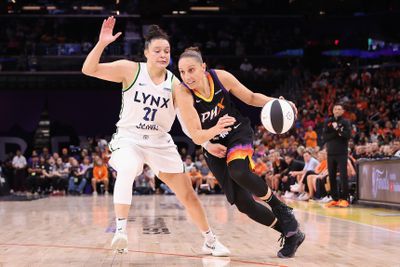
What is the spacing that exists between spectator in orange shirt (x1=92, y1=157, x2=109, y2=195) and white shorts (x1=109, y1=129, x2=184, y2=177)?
1595 cm

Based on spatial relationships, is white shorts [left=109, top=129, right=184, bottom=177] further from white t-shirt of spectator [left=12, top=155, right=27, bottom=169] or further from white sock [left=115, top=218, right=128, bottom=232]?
white t-shirt of spectator [left=12, top=155, right=27, bottom=169]

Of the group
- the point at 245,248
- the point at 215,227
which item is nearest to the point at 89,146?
the point at 215,227

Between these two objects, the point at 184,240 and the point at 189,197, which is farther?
the point at 184,240

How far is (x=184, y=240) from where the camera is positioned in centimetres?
721

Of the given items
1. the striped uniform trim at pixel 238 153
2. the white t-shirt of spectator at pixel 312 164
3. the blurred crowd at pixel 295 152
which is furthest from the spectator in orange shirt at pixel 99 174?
the striped uniform trim at pixel 238 153

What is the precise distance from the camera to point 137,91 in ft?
19.0

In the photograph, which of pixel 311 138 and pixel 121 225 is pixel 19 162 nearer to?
pixel 311 138

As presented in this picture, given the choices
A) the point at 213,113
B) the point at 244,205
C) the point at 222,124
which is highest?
the point at 213,113

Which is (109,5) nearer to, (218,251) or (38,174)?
(38,174)

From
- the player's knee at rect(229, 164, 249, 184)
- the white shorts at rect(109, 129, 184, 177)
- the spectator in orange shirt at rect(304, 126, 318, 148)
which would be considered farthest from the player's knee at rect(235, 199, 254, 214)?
the spectator in orange shirt at rect(304, 126, 318, 148)

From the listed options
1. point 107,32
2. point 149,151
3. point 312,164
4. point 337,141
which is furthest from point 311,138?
point 107,32

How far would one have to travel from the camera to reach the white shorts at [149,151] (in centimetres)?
582

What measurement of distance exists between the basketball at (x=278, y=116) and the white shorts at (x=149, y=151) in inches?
35.4

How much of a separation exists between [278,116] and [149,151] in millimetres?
1168
